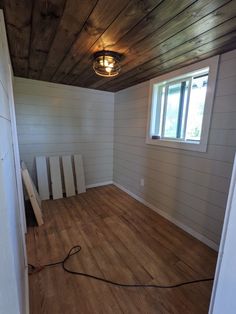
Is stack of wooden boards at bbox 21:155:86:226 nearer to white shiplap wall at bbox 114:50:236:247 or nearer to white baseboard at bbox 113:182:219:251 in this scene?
white shiplap wall at bbox 114:50:236:247

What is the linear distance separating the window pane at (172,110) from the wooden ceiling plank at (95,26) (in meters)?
1.36

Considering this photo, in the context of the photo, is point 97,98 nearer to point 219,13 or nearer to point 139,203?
point 139,203

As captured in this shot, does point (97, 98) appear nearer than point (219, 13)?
No

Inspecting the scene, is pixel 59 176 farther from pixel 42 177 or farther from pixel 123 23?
pixel 123 23

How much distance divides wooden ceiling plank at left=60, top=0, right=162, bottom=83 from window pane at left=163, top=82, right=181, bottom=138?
3.84 feet

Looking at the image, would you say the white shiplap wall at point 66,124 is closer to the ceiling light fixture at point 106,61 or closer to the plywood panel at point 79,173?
the plywood panel at point 79,173

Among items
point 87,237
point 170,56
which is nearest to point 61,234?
point 87,237

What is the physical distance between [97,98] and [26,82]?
133 cm

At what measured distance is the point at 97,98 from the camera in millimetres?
3422

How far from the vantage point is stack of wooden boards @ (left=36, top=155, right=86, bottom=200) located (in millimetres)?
2986

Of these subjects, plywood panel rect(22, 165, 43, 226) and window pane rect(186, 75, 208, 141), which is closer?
window pane rect(186, 75, 208, 141)

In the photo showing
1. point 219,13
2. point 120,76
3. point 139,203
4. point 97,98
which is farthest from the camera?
point 97,98

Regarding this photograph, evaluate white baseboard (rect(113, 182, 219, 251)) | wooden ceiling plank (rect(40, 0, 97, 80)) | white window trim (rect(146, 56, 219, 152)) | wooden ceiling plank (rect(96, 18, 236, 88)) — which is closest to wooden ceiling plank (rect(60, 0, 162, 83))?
wooden ceiling plank (rect(40, 0, 97, 80))

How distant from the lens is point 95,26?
129cm
